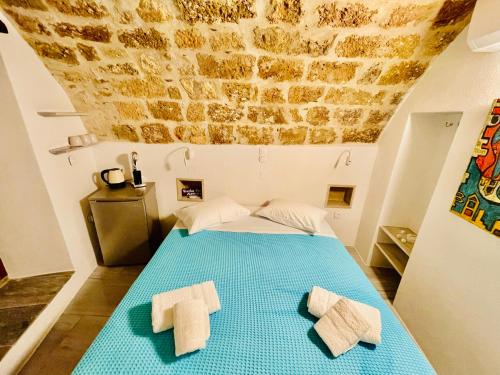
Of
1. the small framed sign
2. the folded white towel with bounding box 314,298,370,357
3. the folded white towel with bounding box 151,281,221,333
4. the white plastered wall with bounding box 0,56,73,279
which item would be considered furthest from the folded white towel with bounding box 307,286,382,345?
the white plastered wall with bounding box 0,56,73,279

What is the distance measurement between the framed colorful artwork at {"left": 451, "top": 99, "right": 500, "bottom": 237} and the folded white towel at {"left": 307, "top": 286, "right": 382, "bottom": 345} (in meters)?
0.79

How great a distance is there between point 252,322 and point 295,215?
1104mm

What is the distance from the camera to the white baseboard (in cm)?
128

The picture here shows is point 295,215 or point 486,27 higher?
point 486,27

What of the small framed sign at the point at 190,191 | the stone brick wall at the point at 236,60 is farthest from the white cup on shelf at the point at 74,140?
the small framed sign at the point at 190,191

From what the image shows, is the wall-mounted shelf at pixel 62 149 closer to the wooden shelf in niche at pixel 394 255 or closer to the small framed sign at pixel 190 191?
the small framed sign at pixel 190 191

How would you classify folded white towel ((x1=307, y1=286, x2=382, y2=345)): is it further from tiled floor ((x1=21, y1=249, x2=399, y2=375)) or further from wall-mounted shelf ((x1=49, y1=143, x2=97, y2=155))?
wall-mounted shelf ((x1=49, y1=143, x2=97, y2=155))

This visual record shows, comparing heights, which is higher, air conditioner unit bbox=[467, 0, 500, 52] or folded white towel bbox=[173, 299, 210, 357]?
air conditioner unit bbox=[467, 0, 500, 52]

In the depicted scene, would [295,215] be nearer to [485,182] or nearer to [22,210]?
[485,182]

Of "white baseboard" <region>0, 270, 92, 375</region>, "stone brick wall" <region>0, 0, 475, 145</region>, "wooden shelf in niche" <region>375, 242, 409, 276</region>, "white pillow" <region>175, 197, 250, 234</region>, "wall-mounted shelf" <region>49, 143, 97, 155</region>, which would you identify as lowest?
"white baseboard" <region>0, 270, 92, 375</region>

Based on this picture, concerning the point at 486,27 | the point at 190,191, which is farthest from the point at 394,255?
the point at 190,191

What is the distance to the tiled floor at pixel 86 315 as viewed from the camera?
54.2 inches

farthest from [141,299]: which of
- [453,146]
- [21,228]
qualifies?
[453,146]

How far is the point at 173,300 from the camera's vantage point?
3.83ft
